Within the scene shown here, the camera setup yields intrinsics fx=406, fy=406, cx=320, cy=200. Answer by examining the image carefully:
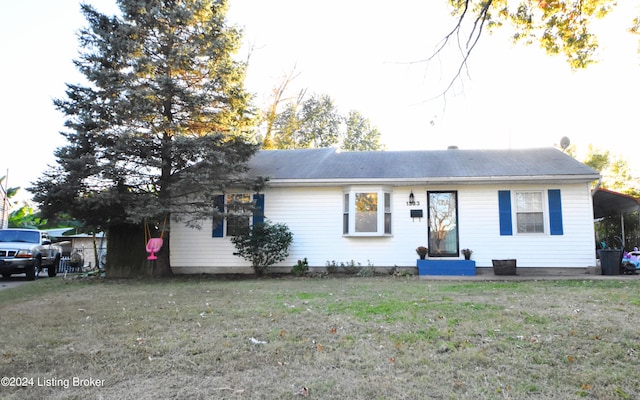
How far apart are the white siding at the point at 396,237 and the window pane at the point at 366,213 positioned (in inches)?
15.2

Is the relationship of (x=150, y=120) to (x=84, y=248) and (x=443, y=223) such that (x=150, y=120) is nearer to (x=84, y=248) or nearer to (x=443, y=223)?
(x=443, y=223)

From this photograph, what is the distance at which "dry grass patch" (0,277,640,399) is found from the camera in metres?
3.08

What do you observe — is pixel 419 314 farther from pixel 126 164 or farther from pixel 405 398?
pixel 126 164

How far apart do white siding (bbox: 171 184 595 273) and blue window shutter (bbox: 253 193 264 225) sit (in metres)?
0.17

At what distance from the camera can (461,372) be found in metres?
3.33

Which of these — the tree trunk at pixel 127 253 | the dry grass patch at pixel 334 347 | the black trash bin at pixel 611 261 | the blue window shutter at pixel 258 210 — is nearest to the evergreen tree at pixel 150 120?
the tree trunk at pixel 127 253

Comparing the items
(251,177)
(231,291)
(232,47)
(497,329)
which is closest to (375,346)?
(497,329)

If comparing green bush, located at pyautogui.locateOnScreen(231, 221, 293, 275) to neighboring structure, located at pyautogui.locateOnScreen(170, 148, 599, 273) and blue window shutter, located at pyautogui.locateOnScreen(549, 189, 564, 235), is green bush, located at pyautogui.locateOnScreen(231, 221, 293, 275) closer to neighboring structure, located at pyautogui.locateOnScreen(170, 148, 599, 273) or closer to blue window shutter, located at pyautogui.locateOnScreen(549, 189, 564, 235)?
neighboring structure, located at pyautogui.locateOnScreen(170, 148, 599, 273)

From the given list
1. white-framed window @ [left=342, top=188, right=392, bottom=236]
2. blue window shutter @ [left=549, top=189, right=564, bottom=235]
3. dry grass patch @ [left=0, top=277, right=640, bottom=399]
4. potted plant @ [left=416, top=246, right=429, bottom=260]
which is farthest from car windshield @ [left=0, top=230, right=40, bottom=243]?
blue window shutter @ [left=549, top=189, right=564, bottom=235]

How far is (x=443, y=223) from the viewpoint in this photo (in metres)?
12.0

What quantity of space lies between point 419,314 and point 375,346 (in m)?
1.56

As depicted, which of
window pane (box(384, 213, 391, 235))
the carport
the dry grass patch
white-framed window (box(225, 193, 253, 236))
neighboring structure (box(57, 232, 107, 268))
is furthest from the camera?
neighboring structure (box(57, 232, 107, 268))

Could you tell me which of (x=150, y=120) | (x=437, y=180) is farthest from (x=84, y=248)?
(x=437, y=180)

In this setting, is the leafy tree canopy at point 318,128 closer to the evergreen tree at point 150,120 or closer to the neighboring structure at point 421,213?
the neighboring structure at point 421,213
